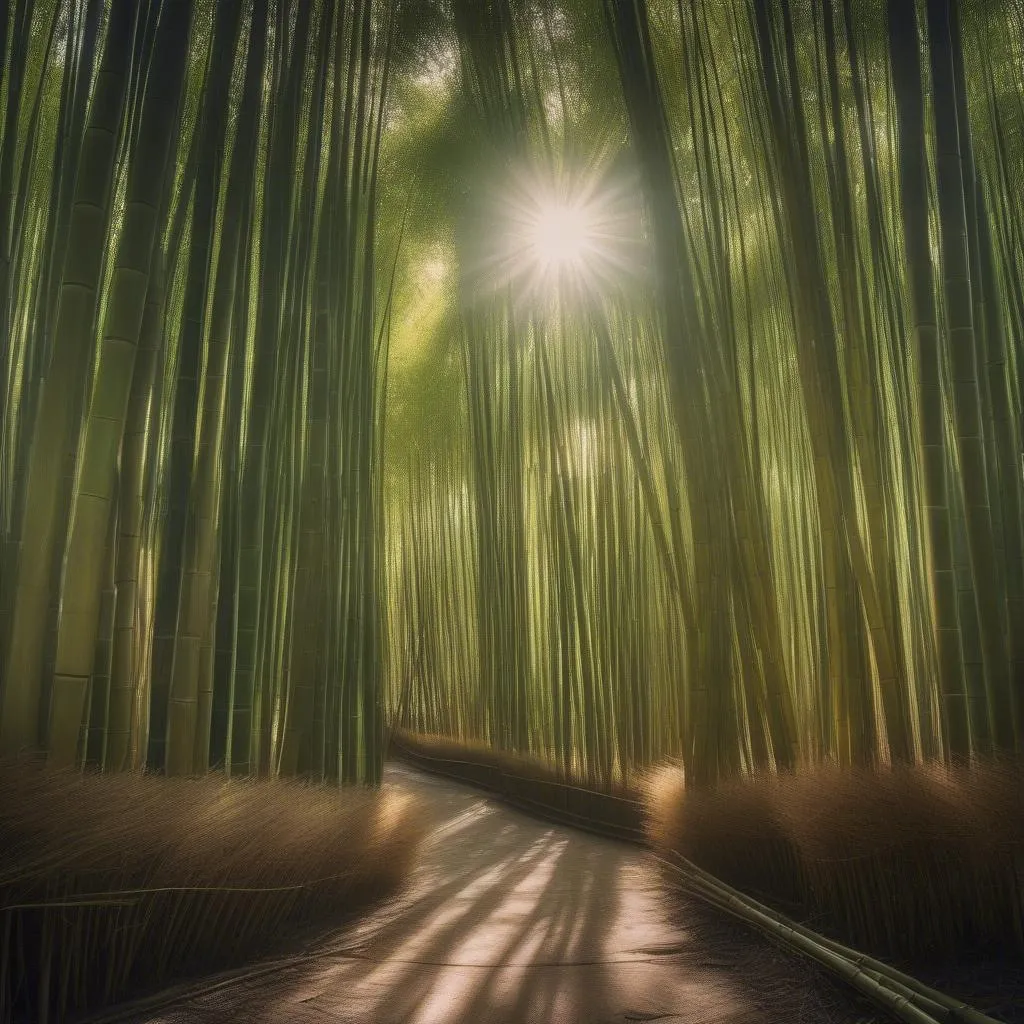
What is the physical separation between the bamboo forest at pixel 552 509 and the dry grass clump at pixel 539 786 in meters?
0.06

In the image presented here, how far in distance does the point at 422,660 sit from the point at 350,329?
471 cm

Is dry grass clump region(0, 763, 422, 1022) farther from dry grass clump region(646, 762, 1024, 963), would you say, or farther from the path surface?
dry grass clump region(646, 762, 1024, 963)

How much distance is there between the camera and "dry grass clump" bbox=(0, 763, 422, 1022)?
4.15ft

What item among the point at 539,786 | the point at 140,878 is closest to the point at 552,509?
the point at 539,786

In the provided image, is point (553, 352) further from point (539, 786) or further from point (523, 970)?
point (523, 970)

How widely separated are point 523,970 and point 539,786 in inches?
116

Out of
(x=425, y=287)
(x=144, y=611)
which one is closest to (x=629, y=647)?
(x=144, y=611)

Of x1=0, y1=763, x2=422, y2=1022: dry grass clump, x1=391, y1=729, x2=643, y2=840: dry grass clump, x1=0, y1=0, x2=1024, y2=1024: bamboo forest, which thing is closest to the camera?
x1=0, y1=763, x2=422, y2=1022: dry grass clump

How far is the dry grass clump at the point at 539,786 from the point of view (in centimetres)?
377

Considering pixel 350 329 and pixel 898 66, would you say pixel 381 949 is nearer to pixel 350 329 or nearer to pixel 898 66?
pixel 350 329

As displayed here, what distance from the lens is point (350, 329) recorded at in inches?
124

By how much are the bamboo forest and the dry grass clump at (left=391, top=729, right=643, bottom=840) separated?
64mm

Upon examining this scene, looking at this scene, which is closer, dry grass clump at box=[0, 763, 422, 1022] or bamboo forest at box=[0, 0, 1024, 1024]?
dry grass clump at box=[0, 763, 422, 1022]

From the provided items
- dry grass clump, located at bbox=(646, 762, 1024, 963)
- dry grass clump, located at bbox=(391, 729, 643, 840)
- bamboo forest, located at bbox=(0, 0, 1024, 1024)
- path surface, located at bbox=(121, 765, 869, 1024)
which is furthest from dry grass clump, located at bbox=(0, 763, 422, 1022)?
dry grass clump, located at bbox=(391, 729, 643, 840)
